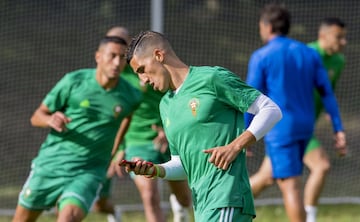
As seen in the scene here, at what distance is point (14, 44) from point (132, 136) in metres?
3.71

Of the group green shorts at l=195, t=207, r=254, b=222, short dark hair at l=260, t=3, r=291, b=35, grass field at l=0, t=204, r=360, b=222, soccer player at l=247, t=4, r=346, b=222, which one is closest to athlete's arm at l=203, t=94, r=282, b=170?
green shorts at l=195, t=207, r=254, b=222

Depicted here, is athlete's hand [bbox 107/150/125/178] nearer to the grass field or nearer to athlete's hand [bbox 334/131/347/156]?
the grass field

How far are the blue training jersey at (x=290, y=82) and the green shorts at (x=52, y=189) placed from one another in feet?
5.91

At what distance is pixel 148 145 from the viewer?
9164 mm

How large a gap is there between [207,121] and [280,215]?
604cm

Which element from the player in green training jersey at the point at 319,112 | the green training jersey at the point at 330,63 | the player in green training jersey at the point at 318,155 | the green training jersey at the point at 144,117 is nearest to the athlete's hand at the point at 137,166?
the green training jersey at the point at 144,117

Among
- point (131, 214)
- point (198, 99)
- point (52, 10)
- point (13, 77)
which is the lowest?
point (131, 214)

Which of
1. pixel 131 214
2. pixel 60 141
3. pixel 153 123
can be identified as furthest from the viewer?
pixel 131 214

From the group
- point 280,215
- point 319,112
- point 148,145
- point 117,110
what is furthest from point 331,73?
point 117,110

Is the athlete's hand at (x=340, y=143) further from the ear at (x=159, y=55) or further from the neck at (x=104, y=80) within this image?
the ear at (x=159, y=55)

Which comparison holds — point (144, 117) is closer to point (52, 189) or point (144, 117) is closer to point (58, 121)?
point (52, 189)

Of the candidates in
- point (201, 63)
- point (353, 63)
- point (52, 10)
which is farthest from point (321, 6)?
point (52, 10)

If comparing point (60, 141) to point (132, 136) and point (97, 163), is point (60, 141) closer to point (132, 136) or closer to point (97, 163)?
point (97, 163)

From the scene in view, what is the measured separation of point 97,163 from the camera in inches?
321
